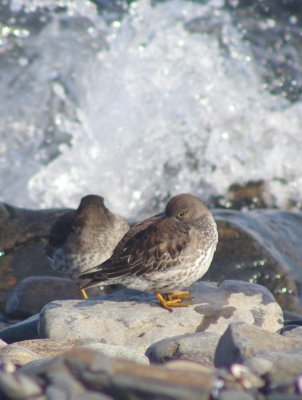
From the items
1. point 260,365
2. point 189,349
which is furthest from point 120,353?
point 260,365

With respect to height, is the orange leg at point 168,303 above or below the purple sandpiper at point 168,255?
below

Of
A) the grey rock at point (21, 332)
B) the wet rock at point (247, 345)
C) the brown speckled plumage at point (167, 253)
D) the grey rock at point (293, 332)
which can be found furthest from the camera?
the grey rock at point (21, 332)

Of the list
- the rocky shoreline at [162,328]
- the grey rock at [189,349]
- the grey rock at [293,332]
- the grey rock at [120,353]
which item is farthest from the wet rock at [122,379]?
the grey rock at [293,332]

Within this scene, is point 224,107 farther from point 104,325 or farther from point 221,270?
point 104,325

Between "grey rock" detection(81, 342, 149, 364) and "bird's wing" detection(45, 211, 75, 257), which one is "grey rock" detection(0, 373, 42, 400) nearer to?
"grey rock" detection(81, 342, 149, 364)

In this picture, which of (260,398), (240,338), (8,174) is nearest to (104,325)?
(240,338)

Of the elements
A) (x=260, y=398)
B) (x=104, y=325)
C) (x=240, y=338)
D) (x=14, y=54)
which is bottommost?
(x=14, y=54)

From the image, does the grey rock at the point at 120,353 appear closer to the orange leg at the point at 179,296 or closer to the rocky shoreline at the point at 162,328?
the rocky shoreline at the point at 162,328

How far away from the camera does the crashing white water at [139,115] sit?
15672 mm

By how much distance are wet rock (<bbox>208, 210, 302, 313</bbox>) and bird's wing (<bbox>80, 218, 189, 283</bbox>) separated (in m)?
2.57

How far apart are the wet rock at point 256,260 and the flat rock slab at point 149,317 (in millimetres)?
2330

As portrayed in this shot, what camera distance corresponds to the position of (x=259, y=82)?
18203 millimetres

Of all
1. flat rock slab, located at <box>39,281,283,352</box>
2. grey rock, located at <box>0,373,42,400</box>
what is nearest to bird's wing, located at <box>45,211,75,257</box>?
flat rock slab, located at <box>39,281,283,352</box>

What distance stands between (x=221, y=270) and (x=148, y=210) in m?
Answer: 4.72
